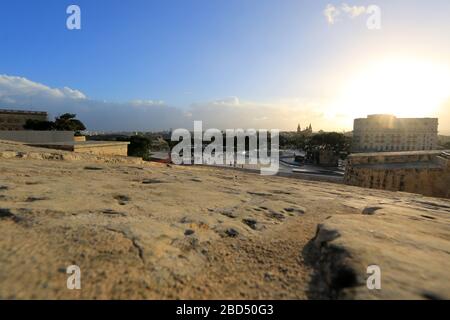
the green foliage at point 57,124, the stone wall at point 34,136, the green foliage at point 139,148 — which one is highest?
the green foliage at point 57,124

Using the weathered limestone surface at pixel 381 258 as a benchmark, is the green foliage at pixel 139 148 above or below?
below

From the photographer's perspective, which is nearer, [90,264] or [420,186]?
[90,264]

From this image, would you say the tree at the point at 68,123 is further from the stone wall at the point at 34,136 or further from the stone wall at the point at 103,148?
the stone wall at the point at 103,148

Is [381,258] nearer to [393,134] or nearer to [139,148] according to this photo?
[139,148]

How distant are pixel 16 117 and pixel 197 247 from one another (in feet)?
121

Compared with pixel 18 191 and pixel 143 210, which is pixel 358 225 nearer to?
pixel 143 210

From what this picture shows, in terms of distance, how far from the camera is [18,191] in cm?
254

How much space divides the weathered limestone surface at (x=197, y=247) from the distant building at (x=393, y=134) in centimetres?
7785

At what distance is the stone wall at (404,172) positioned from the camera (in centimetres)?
727

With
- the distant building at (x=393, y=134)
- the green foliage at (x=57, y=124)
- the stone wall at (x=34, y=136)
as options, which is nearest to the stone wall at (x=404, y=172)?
the stone wall at (x=34, y=136)

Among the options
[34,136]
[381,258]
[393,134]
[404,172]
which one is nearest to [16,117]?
[34,136]

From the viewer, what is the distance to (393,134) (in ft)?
247
